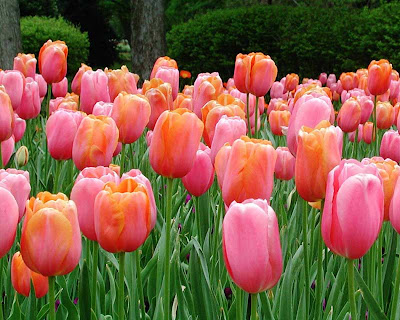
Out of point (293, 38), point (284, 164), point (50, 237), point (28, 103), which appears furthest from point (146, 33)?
point (50, 237)

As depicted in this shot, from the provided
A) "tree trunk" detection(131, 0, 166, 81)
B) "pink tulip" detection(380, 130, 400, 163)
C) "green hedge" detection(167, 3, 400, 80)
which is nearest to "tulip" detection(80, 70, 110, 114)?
"pink tulip" detection(380, 130, 400, 163)

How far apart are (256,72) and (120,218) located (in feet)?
5.08

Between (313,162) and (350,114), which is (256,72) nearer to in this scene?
(350,114)

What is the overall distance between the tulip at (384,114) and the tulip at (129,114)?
160 centimetres

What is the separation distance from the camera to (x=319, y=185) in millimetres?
1176

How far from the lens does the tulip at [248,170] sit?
3.73 ft

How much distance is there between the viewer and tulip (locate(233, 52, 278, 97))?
98.7 inches

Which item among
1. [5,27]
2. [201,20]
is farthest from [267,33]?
[5,27]

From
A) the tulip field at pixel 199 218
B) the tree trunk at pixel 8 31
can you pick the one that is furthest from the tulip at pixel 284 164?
the tree trunk at pixel 8 31

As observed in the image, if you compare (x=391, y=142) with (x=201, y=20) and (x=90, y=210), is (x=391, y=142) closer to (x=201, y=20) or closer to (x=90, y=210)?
(x=90, y=210)

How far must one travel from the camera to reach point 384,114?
303cm

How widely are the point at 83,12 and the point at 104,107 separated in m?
18.6

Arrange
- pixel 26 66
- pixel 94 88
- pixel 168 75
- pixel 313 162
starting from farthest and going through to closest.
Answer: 1. pixel 26 66
2. pixel 168 75
3. pixel 94 88
4. pixel 313 162

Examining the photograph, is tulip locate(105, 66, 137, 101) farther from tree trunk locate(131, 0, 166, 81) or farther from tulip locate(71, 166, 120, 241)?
tree trunk locate(131, 0, 166, 81)
